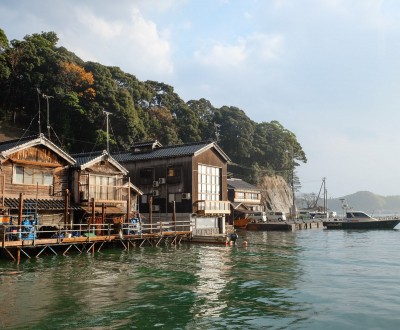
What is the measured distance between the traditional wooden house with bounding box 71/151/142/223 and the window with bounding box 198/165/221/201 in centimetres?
832

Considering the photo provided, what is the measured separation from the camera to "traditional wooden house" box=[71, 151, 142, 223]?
36125 millimetres

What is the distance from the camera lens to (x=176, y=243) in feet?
133

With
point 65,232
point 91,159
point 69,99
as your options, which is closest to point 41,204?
point 65,232

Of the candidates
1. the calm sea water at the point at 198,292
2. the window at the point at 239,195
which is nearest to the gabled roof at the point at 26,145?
the calm sea water at the point at 198,292

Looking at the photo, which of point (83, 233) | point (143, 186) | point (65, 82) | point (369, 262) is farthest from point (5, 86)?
point (369, 262)

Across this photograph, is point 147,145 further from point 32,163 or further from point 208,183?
point 32,163

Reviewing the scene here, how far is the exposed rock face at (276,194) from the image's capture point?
97375 mm

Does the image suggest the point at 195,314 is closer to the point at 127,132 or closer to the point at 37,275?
the point at 37,275

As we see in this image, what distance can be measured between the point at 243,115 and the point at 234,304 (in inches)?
3529

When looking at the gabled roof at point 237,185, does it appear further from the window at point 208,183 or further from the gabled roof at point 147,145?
the gabled roof at point 147,145

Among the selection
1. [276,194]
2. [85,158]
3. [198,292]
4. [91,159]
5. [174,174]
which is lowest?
[198,292]

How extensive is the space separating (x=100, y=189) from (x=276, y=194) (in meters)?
70.1

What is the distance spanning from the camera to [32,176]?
33438 millimetres

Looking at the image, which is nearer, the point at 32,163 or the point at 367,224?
the point at 32,163
